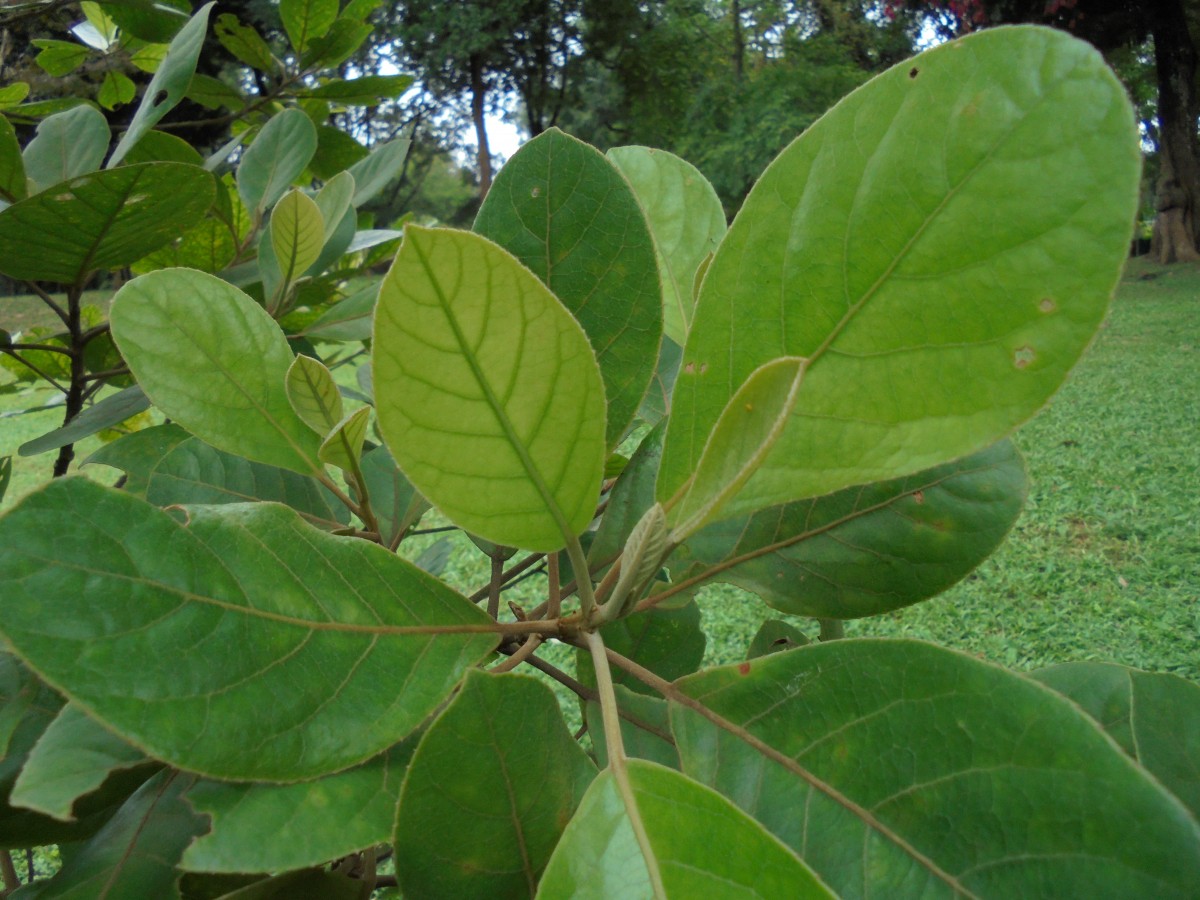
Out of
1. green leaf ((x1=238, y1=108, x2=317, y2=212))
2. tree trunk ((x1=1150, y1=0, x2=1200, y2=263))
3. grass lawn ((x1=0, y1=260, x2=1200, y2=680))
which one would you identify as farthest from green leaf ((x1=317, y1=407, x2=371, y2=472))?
tree trunk ((x1=1150, y1=0, x2=1200, y2=263))

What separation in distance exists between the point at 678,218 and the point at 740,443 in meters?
0.30

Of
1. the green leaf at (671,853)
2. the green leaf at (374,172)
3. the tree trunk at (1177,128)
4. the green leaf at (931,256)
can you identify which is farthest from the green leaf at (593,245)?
the tree trunk at (1177,128)

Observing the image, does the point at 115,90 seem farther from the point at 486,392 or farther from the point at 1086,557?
the point at 1086,557

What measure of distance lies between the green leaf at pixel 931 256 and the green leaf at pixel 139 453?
1.53ft

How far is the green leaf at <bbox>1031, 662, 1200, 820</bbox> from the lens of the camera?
0.38m

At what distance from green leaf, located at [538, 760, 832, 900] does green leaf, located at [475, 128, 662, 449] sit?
20cm

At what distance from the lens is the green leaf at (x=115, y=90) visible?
4.56 ft

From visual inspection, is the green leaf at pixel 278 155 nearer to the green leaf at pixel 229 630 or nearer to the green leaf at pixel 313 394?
the green leaf at pixel 313 394

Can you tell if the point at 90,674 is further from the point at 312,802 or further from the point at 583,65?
the point at 583,65

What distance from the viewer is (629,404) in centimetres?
45

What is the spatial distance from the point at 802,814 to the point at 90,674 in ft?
0.91

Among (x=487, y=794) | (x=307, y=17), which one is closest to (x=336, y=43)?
(x=307, y=17)

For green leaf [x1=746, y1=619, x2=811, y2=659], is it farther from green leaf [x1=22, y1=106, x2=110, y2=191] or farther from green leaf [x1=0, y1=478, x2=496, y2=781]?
green leaf [x1=22, y1=106, x2=110, y2=191]

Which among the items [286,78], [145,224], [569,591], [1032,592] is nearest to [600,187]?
[569,591]
